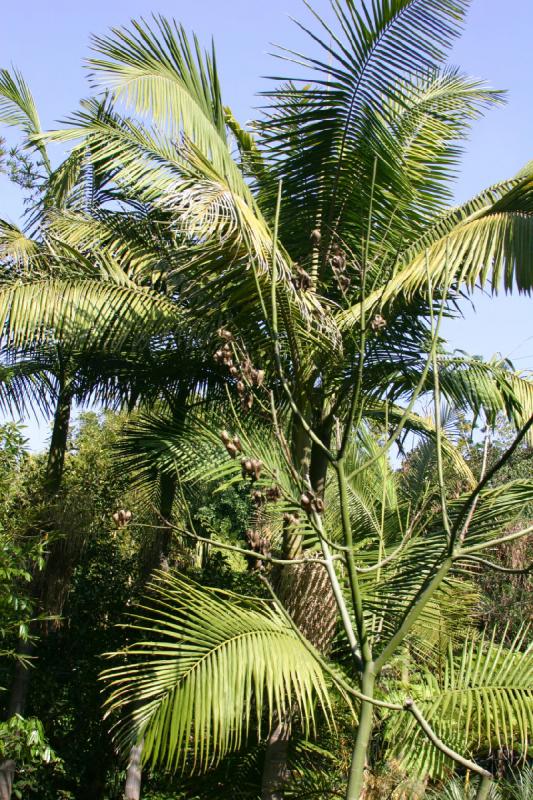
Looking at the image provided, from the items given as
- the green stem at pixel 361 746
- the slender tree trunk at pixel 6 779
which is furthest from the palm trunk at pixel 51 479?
the green stem at pixel 361 746

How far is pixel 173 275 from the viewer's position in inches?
217

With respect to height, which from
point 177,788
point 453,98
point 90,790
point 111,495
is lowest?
point 90,790

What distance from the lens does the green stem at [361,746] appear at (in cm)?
291

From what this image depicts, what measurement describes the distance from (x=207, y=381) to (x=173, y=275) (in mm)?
1823

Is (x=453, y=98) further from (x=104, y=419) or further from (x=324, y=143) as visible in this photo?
(x=104, y=419)

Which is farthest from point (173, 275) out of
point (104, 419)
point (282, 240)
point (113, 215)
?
point (104, 419)

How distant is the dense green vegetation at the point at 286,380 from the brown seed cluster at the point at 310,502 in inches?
0.4

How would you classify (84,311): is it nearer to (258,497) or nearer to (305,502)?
(258,497)

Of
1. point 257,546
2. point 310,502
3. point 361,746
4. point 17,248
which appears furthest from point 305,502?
point 17,248

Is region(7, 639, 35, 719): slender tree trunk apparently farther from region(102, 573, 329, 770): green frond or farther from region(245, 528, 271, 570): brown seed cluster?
region(245, 528, 271, 570): brown seed cluster

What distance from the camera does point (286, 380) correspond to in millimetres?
3928

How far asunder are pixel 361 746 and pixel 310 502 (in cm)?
92

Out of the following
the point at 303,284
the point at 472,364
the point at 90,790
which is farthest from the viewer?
the point at 90,790

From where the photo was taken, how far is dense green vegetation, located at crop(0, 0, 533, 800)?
4.21 m
